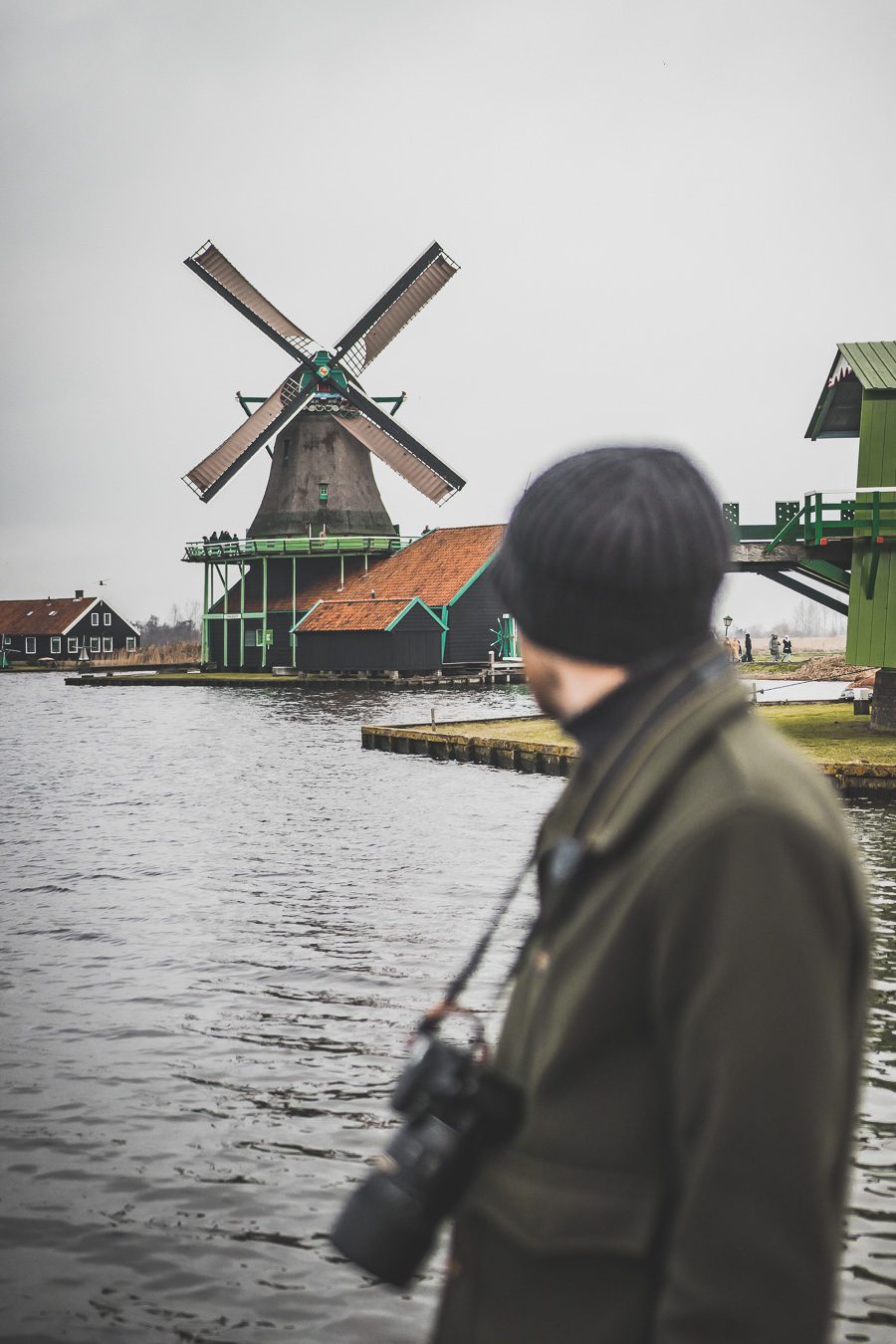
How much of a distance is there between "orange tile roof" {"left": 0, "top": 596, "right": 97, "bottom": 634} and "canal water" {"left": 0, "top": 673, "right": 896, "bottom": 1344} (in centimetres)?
7165

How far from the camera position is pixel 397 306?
54.8 metres

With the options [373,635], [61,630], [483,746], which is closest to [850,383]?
[483,746]

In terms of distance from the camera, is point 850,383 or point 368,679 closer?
point 850,383

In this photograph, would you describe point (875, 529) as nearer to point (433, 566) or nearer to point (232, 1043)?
point (232, 1043)

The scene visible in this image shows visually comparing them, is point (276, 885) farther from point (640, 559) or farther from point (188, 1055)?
point (640, 559)

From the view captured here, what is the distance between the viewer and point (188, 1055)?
7.61m

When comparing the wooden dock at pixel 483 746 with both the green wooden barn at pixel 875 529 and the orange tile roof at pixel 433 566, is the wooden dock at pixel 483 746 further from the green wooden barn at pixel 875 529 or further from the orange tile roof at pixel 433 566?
the orange tile roof at pixel 433 566

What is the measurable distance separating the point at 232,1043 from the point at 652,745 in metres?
6.69

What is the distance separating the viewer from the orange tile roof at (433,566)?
176 feet

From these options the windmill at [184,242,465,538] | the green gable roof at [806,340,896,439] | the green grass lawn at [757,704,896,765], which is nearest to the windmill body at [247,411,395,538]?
the windmill at [184,242,465,538]

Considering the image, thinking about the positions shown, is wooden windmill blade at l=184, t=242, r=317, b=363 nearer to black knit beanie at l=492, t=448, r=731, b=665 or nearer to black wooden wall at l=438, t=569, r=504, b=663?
black wooden wall at l=438, t=569, r=504, b=663

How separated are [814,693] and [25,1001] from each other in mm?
31893

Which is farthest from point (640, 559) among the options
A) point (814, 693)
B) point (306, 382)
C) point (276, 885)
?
point (306, 382)

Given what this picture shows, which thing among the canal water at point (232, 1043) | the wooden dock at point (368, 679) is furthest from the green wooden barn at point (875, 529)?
the wooden dock at point (368, 679)
